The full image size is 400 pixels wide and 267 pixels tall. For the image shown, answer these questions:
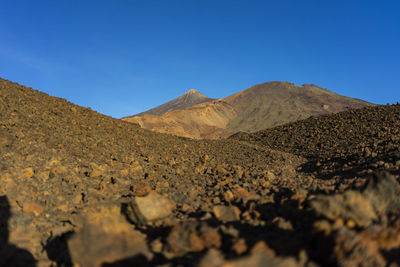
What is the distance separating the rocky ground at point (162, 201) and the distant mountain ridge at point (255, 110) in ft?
102

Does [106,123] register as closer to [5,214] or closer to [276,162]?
[5,214]

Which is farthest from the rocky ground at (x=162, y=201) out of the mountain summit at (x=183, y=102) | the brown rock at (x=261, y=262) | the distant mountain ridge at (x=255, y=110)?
the mountain summit at (x=183, y=102)

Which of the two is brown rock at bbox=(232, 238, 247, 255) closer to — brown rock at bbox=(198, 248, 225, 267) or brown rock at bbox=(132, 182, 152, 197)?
brown rock at bbox=(198, 248, 225, 267)

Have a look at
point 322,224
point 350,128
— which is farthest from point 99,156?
point 350,128

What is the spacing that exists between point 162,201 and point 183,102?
86.0 metres

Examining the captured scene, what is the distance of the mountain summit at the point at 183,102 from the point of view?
8356cm

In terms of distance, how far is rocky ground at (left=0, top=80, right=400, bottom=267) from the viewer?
1861 mm

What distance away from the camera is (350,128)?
11445 mm

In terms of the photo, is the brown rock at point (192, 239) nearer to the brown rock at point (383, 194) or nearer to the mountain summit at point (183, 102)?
the brown rock at point (383, 194)

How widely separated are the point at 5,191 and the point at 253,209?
3965 millimetres

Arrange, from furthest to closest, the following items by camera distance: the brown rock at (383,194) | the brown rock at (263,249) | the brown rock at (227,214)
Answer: the brown rock at (227,214), the brown rock at (383,194), the brown rock at (263,249)

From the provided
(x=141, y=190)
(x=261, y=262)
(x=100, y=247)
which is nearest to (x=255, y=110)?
(x=141, y=190)

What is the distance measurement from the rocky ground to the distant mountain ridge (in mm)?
30984

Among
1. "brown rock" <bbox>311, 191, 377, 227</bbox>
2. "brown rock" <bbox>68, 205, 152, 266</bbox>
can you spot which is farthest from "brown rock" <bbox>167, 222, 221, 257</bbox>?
"brown rock" <bbox>311, 191, 377, 227</bbox>
